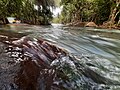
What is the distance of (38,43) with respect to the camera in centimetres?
391

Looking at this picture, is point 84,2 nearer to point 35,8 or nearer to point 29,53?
point 35,8

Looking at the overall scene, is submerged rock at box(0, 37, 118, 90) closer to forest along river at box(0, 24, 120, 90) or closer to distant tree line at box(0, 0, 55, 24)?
forest along river at box(0, 24, 120, 90)

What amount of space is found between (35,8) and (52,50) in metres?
20.1

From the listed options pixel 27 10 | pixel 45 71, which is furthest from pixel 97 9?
pixel 45 71

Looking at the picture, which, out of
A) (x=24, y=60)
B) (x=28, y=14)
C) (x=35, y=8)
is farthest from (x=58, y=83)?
(x=35, y=8)

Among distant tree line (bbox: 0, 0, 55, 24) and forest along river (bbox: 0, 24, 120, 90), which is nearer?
forest along river (bbox: 0, 24, 120, 90)

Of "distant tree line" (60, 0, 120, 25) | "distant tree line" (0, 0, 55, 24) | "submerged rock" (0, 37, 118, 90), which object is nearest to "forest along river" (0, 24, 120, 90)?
"submerged rock" (0, 37, 118, 90)

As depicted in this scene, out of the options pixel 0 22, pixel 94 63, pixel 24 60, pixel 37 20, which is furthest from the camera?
pixel 37 20

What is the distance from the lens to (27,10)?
20422mm

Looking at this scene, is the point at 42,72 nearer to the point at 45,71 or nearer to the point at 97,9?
the point at 45,71

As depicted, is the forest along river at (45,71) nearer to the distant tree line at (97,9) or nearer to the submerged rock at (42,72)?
the submerged rock at (42,72)

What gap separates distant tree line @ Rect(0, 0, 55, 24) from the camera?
16.0m

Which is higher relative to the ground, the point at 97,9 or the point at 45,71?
the point at 45,71

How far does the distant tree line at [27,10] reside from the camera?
16013mm
